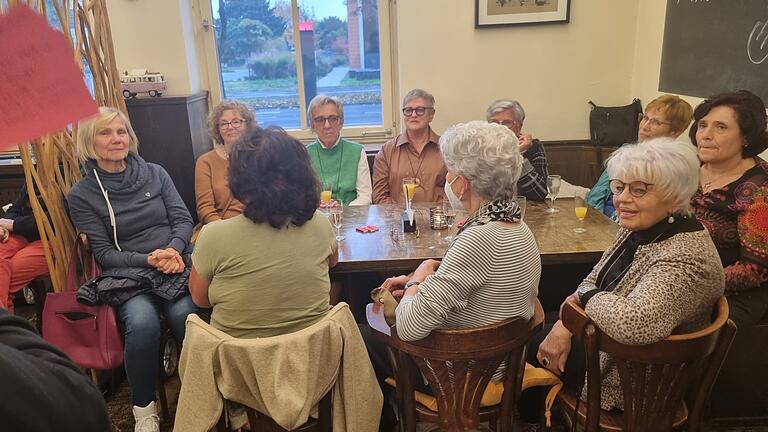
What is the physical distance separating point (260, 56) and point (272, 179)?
8.54 feet

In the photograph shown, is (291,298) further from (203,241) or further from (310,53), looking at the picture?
(310,53)

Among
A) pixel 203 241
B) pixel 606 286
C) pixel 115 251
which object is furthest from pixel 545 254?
pixel 115 251

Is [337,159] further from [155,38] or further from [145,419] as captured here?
[145,419]

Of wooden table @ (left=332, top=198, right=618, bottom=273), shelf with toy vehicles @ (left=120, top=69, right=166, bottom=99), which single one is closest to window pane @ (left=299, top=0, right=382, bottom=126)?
shelf with toy vehicles @ (left=120, top=69, right=166, bottom=99)

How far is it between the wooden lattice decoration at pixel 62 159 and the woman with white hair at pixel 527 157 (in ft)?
6.58

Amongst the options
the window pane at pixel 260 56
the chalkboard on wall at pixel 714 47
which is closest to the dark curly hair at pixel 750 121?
the chalkboard on wall at pixel 714 47

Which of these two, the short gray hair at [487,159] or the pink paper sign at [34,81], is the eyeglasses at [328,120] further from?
the pink paper sign at [34,81]

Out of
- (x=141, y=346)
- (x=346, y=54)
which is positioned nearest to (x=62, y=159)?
(x=141, y=346)

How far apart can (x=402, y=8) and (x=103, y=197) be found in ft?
7.42

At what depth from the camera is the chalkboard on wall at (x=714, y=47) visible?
7.76 ft

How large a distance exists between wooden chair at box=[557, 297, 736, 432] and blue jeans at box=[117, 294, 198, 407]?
160 cm

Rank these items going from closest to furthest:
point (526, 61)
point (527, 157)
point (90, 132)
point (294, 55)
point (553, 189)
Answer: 1. point (90, 132)
2. point (553, 189)
3. point (527, 157)
4. point (526, 61)
5. point (294, 55)

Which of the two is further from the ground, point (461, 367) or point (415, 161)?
point (415, 161)

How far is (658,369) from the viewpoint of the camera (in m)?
1.35
